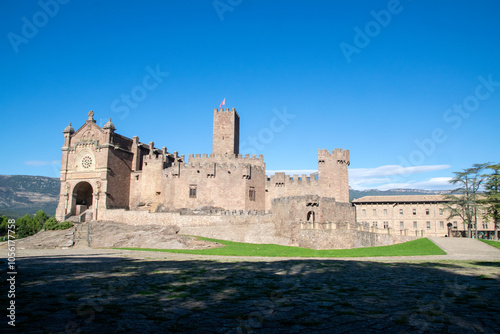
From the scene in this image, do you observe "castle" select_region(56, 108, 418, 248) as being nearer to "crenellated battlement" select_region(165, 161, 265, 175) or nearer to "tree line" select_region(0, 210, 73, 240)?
"crenellated battlement" select_region(165, 161, 265, 175)

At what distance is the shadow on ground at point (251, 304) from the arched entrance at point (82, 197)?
132 ft

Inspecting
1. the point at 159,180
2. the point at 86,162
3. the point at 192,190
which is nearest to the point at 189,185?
the point at 192,190

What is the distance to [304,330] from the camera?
207 inches

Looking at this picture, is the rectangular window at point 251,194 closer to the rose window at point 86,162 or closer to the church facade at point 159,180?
the church facade at point 159,180

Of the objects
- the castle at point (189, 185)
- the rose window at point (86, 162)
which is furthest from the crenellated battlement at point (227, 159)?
the rose window at point (86, 162)

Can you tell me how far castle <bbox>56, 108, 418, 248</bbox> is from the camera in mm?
40094

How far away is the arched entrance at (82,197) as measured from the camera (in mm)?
47625

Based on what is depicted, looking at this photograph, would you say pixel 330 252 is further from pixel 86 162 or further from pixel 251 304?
pixel 86 162

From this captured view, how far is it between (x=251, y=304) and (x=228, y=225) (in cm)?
3312

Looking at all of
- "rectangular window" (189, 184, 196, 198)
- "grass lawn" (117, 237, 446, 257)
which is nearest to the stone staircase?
"rectangular window" (189, 184, 196, 198)

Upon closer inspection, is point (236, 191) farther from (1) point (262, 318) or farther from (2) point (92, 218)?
(1) point (262, 318)

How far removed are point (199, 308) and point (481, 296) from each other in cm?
604

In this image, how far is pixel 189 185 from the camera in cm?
4891

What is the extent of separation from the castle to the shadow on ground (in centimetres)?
2920
